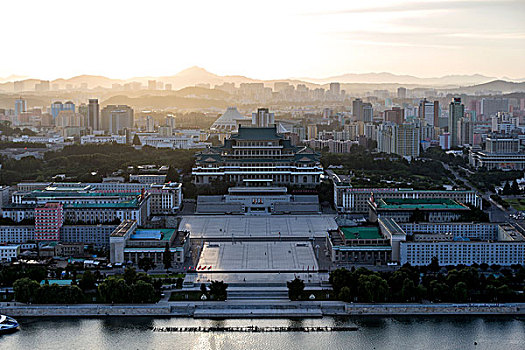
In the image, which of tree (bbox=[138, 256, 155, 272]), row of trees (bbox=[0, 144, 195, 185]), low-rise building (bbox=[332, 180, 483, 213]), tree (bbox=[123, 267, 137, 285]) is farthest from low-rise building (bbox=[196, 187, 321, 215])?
tree (bbox=[123, 267, 137, 285])

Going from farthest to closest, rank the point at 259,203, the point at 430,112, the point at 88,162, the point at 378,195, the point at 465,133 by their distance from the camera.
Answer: the point at 430,112
the point at 465,133
the point at 88,162
the point at 259,203
the point at 378,195

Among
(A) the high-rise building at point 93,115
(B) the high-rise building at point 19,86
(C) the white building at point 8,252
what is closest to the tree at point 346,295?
(C) the white building at point 8,252

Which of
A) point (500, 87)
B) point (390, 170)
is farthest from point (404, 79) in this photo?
point (390, 170)

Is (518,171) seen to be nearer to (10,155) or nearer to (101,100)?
(10,155)

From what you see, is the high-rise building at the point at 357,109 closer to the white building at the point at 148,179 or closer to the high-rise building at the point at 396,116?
the high-rise building at the point at 396,116

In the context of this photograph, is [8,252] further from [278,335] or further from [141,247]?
[278,335]

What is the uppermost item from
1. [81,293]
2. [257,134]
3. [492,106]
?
[492,106]

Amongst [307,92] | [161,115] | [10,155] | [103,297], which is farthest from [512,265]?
[307,92]
